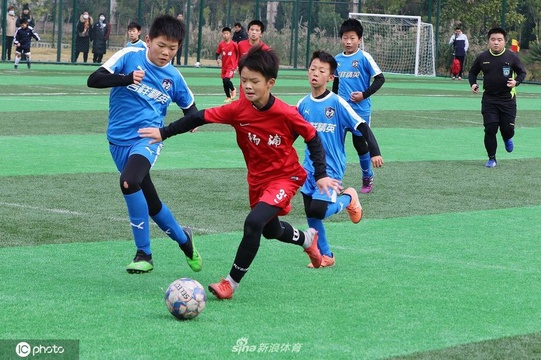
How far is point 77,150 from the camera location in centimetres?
1588

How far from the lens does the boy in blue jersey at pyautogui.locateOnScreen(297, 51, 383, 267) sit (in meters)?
8.70

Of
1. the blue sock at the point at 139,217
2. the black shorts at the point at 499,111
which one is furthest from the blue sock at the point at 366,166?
the blue sock at the point at 139,217

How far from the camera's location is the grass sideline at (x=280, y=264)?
6250 millimetres

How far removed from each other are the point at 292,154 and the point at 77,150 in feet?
28.7

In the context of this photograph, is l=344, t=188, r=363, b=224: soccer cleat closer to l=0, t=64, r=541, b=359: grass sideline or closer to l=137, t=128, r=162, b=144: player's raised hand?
l=0, t=64, r=541, b=359: grass sideline

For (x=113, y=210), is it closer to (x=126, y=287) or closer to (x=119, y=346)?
(x=126, y=287)

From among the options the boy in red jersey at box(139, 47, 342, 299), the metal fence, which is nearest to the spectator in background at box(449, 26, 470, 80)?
the metal fence

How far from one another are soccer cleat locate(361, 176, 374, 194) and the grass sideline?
14 cm

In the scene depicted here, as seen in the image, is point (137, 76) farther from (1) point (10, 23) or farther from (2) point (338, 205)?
(1) point (10, 23)

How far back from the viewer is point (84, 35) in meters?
41.9

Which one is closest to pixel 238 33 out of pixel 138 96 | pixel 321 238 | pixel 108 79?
pixel 321 238

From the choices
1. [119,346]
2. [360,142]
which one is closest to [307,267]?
[119,346]

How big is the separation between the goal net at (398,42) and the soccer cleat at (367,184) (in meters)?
31.2

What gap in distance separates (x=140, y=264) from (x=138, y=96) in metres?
1.31
